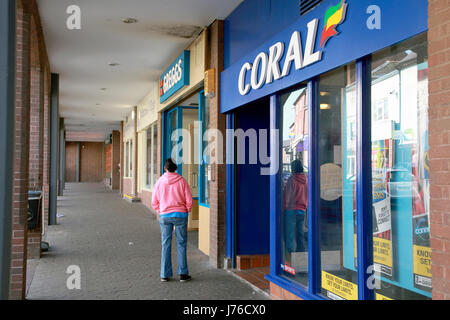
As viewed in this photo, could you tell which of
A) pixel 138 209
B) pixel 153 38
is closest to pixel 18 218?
pixel 153 38

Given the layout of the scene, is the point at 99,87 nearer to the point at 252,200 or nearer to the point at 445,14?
the point at 252,200

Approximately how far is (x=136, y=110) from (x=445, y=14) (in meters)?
15.2

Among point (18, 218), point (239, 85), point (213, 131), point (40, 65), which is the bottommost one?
point (18, 218)

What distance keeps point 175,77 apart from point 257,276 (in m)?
4.74

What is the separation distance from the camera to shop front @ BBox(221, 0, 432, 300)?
9.82 feet

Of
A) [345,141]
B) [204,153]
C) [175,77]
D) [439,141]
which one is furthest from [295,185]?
[175,77]

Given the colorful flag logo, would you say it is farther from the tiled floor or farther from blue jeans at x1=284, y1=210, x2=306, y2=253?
the tiled floor

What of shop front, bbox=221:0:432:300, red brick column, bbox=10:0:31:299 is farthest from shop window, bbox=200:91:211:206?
red brick column, bbox=10:0:31:299

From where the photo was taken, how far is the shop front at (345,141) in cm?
A: 299

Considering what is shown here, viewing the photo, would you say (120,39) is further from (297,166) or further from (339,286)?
(339,286)

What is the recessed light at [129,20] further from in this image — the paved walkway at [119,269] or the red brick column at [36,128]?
the paved walkway at [119,269]

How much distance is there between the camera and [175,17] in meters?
6.64

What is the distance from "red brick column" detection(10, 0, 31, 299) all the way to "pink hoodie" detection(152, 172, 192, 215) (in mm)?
1583

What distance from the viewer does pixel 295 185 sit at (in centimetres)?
462
